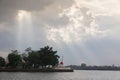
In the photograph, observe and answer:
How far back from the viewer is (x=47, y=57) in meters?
178

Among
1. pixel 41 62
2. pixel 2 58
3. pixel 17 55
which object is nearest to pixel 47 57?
pixel 41 62

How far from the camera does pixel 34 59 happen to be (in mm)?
174000

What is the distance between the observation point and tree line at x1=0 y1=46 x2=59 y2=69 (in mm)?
176000

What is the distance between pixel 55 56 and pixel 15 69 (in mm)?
22918

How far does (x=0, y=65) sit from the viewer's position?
630ft

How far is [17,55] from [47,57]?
51.0 feet

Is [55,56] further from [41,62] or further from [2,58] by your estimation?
[2,58]

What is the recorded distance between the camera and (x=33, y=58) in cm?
17375

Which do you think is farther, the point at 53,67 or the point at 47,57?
the point at 53,67

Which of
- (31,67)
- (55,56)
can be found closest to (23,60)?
(31,67)

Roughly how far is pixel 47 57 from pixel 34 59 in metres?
7.89

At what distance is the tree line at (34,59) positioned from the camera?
577 feet

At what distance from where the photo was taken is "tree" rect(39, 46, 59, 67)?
178 metres

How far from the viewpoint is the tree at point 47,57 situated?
178475mm
